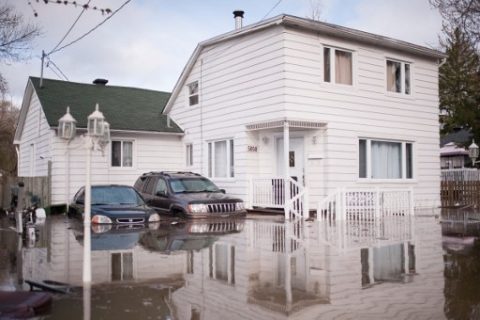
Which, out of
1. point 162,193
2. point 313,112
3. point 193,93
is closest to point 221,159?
point 193,93

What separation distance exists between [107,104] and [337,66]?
10306mm

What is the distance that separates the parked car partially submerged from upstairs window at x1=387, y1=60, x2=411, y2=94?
10136 mm

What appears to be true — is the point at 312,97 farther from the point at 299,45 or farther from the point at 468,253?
the point at 468,253

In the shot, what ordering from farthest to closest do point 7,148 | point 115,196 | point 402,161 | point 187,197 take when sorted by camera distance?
point 7,148 < point 402,161 < point 187,197 < point 115,196

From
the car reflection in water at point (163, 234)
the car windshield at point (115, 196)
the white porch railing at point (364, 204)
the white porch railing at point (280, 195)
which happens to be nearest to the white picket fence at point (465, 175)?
the white porch railing at point (364, 204)

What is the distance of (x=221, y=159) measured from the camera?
64.6 feet

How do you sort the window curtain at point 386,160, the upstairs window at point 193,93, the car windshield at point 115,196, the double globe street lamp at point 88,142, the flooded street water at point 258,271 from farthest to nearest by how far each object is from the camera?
the upstairs window at point 193,93, the window curtain at point 386,160, the car windshield at point 115,196, the double globe street lamp at point 88,142, the flooded street water at point 258,271

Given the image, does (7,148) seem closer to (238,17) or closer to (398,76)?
(238,17)

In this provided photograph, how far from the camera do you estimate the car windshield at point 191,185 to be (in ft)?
52.3

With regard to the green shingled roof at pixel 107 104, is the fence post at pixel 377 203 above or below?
below

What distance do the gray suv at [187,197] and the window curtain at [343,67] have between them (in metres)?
5.66

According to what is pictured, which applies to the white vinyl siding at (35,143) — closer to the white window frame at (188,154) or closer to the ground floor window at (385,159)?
the white window frame at (188,154)

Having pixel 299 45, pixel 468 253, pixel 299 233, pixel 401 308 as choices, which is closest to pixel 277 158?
pixel 299 45

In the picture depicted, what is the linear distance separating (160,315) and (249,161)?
41.1 ft
